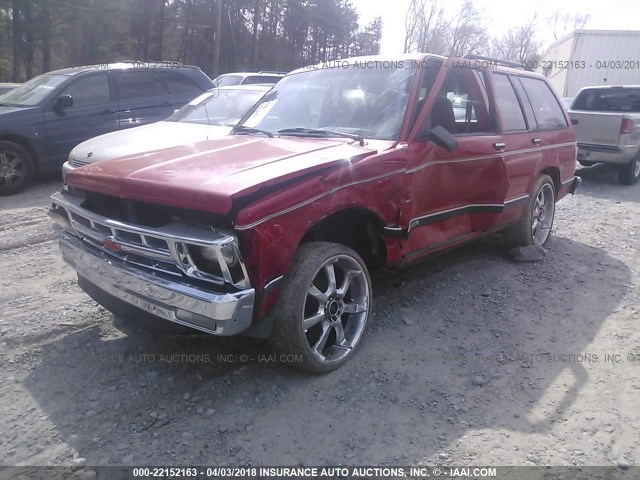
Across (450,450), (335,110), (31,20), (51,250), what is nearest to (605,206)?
(335,110)

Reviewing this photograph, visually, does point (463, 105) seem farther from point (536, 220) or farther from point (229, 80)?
point (229, 80)

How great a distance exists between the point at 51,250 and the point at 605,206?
7748 millimetres

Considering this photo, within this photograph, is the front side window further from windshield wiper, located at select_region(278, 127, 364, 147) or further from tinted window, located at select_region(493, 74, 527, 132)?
windshield wiper, located at select_region(278, 127, 364, 147)

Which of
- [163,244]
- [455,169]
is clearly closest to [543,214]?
[455,169]

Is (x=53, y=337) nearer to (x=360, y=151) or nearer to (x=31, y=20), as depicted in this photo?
(x=360, y=151)

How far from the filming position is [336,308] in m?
3.16

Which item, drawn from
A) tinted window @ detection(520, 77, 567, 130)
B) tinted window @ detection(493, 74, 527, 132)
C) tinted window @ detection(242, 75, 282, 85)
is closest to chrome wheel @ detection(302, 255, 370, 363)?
tinted window @ detection(493, 74, 527, 132)

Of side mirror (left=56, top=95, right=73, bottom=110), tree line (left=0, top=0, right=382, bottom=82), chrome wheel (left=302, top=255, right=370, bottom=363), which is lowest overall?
chrome wheel (left=302, top=255, right=370, bottom=363)

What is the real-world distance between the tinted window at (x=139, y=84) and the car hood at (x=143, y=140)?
195cm

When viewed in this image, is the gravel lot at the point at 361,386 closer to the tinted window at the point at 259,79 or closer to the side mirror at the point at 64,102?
the side mirror at the point at 64,102

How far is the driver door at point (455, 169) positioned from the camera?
362cm

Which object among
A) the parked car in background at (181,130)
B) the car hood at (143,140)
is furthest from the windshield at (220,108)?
the car hood at (143,140)

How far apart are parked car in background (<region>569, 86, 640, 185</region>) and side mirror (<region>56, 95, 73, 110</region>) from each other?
869 cm

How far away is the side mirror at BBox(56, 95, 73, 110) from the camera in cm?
766
